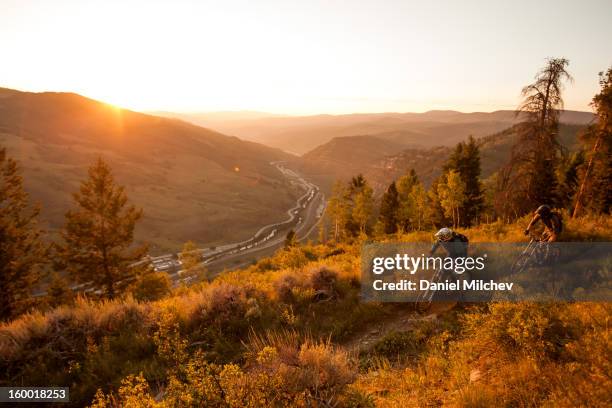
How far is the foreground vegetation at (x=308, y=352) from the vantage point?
402 cm

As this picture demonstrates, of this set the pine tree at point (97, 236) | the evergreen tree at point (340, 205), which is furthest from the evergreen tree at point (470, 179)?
the pine tree at point (97, 236)

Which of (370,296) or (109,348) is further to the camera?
(370,296)

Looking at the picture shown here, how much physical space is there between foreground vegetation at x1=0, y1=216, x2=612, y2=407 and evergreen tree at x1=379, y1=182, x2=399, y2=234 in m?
41.6

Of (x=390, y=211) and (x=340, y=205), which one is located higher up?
(x=390, y=211)

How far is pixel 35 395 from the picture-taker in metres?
6.63

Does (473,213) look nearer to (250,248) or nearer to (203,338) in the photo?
(203,338)

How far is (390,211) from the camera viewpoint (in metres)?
53.9

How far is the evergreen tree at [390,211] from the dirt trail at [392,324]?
45168 millimetres

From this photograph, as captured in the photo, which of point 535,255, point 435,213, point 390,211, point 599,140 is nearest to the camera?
point 535,255

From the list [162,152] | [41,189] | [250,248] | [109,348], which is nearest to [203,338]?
[109,348]

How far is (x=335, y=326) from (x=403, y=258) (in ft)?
15.2

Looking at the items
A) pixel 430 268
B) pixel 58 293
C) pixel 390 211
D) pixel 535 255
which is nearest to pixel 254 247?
pixel 390 211

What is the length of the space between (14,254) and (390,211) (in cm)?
4487

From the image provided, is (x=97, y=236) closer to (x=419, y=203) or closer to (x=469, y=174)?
(x=419, y=203)
